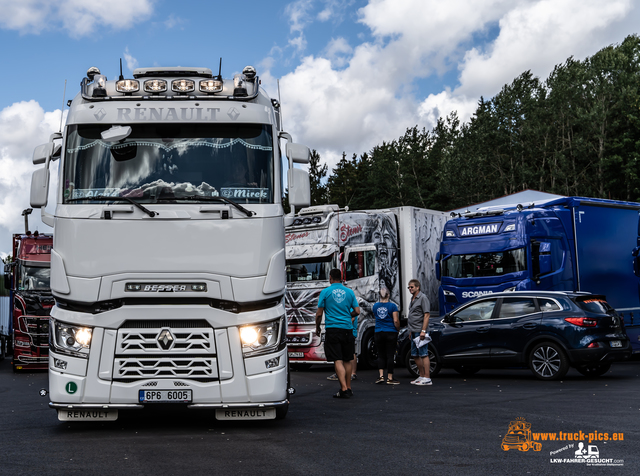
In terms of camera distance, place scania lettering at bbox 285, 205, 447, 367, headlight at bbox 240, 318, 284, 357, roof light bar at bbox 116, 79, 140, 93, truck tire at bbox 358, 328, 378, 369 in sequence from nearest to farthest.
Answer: headlight at bbox 240, 318, 284, 357
roof light bar at bbox 116, 79, 140, 93
scania lettering at bbox 285, 205, 447, 367
truck tire at bbox 358, 328, 378, 369

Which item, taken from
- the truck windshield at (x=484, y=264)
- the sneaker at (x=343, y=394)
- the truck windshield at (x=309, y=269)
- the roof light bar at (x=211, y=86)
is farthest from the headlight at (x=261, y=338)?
the truck windshield at (x=484, y=264)

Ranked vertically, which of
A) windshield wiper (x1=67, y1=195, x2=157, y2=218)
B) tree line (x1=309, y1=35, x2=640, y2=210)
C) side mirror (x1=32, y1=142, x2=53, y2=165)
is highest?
tree line (x1=309, y1=35, x2=640, y2=210)

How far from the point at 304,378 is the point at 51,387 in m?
8.91

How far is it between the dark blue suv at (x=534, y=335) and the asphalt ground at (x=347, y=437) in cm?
141

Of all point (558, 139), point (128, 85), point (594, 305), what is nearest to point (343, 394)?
point (594, 305)

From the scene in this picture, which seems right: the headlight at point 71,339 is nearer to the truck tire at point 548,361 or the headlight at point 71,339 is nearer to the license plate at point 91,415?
the license plate at point 91,415

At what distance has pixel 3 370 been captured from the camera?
22062mm

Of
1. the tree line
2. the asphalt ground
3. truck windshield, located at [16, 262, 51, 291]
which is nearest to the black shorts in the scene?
the asphalt ground

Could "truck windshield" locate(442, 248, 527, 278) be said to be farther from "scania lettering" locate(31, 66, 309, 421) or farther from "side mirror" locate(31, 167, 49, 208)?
"side mirror" locate(31, 167, 49, 208)

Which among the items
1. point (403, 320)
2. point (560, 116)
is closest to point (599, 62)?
point (560, 116)

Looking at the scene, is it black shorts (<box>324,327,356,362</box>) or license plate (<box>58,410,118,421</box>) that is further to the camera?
black shorts (<box>324,327,356,362</box>)

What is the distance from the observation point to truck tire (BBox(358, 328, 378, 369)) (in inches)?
730

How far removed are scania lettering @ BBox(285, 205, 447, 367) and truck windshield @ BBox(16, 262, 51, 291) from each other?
6553 mm

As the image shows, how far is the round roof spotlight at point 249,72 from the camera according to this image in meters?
8.97
